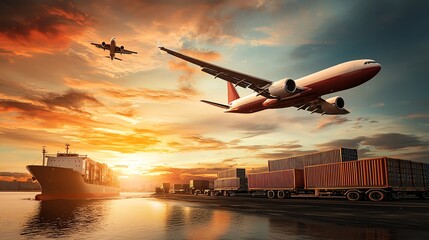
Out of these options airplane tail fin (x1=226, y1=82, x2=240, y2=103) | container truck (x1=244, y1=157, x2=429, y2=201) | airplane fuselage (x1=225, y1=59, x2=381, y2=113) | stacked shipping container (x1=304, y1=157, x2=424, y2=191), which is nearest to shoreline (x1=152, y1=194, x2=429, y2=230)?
stacked shipping container (x1=304, y1=157, x2=424, y2=191)

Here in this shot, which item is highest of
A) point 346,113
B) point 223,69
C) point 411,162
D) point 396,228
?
point 223,69

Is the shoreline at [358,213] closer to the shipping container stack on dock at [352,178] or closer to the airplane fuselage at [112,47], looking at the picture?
the shipping container stack on dock at [352,178]

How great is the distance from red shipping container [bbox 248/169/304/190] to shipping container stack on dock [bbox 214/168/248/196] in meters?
8.38

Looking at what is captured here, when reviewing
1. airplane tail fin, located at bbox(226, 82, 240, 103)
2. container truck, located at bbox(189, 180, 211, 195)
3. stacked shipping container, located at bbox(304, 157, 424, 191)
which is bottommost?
container truck, located at bbox(189, 180, 211, 195)

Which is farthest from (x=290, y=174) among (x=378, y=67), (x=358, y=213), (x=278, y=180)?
(x=358, y=213)

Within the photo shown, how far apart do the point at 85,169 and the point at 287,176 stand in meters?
37.6

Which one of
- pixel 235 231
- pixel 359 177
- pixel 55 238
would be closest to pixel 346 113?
pixel 359 177

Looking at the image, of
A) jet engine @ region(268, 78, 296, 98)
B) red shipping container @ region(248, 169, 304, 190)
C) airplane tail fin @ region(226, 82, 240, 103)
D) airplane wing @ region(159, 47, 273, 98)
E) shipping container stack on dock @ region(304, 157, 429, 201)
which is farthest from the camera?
airplane tail fin @ region(226, 82, 240, 103)

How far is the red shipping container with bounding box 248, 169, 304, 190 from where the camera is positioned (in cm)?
4500

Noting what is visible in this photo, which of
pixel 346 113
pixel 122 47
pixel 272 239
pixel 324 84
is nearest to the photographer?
pixel 272 239

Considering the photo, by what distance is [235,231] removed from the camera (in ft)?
37.4

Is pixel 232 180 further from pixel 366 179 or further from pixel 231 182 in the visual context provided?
pixel 366 179

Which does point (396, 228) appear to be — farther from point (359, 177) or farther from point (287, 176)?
point (287, 176)

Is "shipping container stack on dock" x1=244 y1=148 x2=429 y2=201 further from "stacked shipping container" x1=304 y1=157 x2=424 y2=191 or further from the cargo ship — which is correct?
the cargo ship
